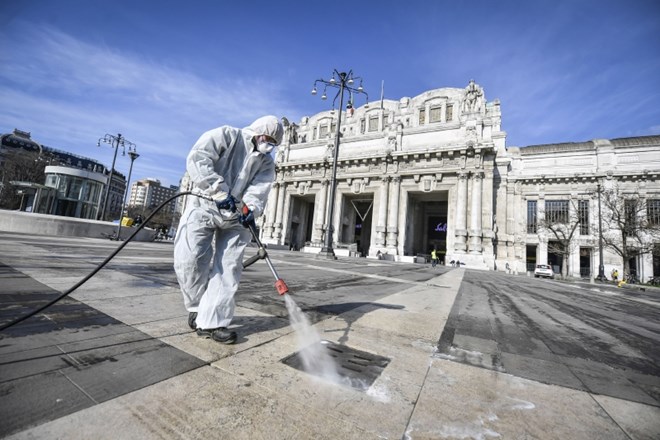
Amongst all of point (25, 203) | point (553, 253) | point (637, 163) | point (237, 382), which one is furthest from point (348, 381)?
point (637, 163)

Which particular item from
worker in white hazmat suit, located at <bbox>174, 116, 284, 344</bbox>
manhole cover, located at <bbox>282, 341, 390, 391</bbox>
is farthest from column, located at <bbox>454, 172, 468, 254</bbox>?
worker in white hazmat suit, located at <bbox>174, 116, 284, 344</bbox>

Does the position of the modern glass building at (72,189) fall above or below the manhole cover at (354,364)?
above

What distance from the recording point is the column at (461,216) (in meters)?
23.6

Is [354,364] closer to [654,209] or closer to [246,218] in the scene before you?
[246,218]

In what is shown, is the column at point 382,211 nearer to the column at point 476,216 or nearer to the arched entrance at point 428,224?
the arched entrance at point 428,224

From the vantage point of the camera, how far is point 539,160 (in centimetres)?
2953

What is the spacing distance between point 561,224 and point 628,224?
5.82 meters

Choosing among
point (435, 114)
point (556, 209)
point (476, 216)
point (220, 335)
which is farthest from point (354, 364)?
point (556, 209)

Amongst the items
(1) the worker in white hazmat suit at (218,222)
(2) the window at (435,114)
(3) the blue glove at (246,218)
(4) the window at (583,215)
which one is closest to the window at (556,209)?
(4) the window at (583,215)

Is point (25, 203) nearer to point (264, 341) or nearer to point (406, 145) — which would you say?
point (264, 341)

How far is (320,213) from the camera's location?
31.0 m

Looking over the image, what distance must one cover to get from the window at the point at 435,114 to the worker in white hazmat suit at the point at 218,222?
33.1 meters

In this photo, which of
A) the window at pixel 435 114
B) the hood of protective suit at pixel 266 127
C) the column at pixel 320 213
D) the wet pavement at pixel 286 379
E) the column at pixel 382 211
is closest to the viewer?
the wet pavement at pixel 286 379

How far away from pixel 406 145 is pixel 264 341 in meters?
29.5
